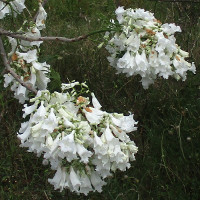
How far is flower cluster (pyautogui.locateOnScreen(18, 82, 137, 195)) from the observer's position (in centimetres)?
153

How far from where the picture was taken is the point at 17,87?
2383mm

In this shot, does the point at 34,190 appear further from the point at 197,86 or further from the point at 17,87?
the point at 197,86

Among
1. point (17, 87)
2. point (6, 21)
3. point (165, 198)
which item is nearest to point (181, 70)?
point (165, 198)

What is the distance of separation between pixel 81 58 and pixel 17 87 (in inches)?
59.7

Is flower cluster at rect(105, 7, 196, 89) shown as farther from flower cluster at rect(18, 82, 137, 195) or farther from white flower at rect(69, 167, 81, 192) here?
white flower at rect(69, 167, 81, 192)

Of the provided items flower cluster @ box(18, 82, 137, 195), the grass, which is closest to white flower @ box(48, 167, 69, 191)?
flower cluster @ box(18, 82, 137, 195)

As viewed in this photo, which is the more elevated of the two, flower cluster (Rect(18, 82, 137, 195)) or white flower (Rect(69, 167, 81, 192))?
flower cluster (Rect(18, 82, 137, 195))

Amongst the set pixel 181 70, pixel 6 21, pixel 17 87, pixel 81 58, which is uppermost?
pixel 6 21

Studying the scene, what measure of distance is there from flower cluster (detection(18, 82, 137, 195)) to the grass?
1.52 feet

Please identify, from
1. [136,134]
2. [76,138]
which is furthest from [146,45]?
[136,134]

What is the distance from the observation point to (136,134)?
10.0ft

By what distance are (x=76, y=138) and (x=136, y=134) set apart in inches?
63.0

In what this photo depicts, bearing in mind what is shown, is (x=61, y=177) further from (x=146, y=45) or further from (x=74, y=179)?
(x=146, y=45)

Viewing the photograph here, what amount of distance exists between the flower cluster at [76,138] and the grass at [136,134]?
1.52 ft
